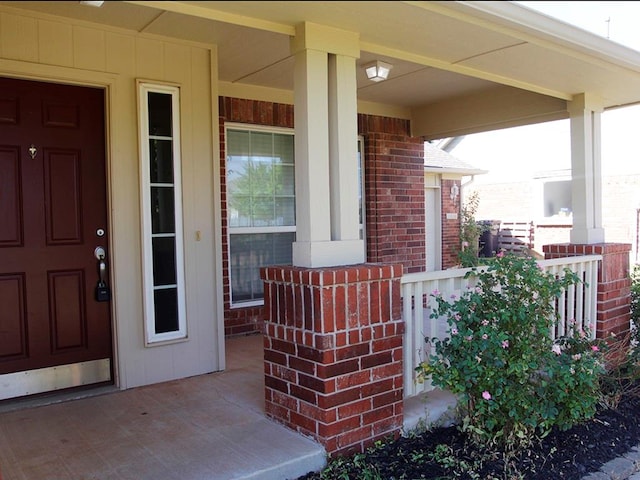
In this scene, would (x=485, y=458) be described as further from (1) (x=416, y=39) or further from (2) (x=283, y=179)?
(2) (x=283, y=179)

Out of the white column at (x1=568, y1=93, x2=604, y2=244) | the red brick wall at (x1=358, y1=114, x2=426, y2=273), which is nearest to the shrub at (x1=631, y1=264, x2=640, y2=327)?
the white column at (x1=568, y1=93, x2=604, y2=244)

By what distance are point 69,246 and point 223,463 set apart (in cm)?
203

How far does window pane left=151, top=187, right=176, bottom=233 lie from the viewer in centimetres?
410

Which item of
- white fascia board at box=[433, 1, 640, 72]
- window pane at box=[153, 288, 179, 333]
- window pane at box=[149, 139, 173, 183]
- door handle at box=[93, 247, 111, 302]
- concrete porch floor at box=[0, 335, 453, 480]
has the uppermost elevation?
white fascia board at box=[433, 1, 640, 72]

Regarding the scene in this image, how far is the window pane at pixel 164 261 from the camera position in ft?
13.5

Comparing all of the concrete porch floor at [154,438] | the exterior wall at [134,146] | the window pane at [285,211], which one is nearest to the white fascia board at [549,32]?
the exterior wall at [134,146]

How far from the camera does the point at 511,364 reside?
3102mm

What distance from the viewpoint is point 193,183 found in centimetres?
425

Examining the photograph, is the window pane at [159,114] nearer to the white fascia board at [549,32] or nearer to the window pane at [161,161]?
the window pane at [161,161]

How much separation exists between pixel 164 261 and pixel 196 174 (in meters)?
0.74

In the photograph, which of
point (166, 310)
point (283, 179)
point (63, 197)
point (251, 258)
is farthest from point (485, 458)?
point (283, 179)

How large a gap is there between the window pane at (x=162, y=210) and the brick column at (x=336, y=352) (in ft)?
4.04

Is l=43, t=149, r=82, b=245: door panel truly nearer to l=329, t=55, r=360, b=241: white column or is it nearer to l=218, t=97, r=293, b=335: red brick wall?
l=218, t=97, r=293, b=335: red brick wall

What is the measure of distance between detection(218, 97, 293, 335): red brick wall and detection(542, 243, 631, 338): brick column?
3.11 m
